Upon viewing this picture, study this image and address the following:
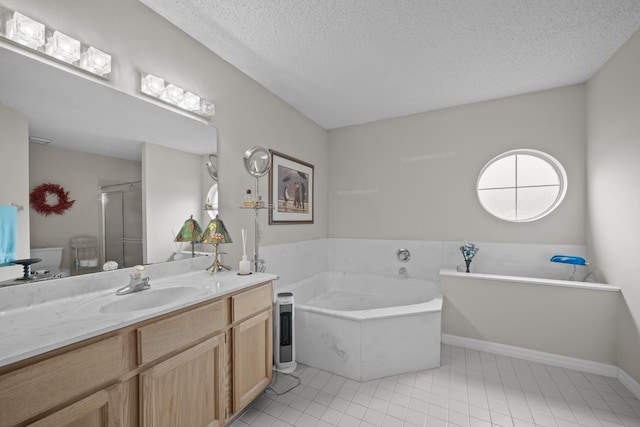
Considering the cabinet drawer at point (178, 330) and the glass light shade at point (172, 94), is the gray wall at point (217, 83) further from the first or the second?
the cabinet drawer at point (178, 330)

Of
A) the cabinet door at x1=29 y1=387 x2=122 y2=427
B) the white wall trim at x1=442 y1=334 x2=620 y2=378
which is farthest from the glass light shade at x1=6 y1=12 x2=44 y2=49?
the white wall trim at x1=442 y1=334 x2=620 y2=378

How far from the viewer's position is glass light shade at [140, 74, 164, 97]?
5.22 ft

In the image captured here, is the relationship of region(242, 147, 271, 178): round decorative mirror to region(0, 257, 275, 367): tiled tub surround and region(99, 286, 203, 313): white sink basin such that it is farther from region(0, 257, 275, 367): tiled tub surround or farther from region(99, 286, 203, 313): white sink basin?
region(99, 286, 203, 313): white sink basin

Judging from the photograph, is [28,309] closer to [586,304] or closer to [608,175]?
[586,304]

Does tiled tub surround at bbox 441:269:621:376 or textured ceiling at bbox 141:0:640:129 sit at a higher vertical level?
textured ceiling at bbox 141:0:640:129

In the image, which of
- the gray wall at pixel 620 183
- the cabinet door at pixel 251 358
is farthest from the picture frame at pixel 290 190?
the gray wall at pixel 620 183

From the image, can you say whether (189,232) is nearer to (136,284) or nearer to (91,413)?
(136,284)

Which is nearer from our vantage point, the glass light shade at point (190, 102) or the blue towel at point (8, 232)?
the blue towel at point (8, 232)

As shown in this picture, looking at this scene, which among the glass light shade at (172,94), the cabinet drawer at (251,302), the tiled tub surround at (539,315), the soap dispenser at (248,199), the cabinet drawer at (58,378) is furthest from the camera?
the tiled tub surround at (539,315)

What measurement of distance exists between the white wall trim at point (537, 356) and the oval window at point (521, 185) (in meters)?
Result: 1.24

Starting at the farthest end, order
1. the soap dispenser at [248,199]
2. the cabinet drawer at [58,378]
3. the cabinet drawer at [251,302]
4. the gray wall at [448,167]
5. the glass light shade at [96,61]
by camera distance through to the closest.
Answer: the gray wall at [448,167] → the soap dispenser at [248,199] → the cabinet drawer at [251,302] → the glass light shade at [96,61] → the cabinet drawer at [58,378]

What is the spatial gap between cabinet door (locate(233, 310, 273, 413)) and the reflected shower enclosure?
2.45 ft

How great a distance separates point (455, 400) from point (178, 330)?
6.03 feet

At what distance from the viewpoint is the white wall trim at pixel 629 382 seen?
1872mm
